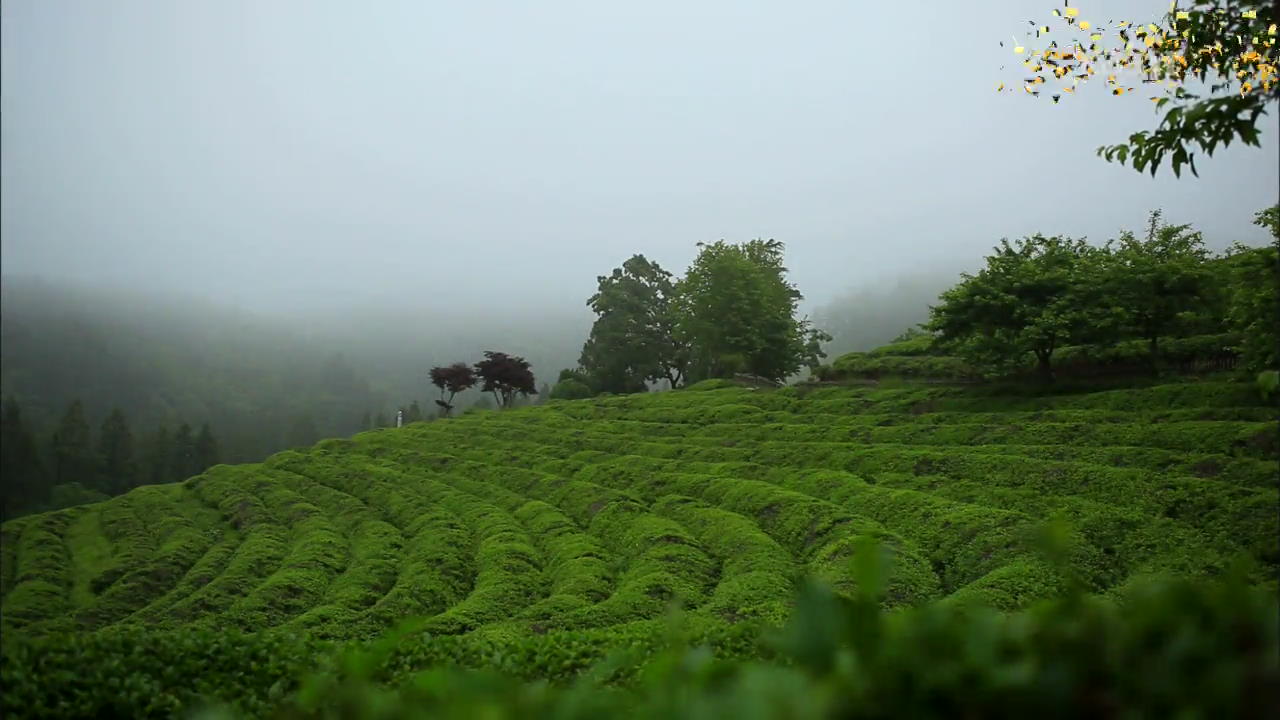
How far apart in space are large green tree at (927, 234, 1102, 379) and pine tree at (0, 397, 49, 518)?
148 feet

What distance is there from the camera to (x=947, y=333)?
21859 millimetres

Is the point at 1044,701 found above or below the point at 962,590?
above

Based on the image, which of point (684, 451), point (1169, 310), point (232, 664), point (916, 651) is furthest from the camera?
point (684, 451)

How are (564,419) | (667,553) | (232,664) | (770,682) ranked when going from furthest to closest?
(564,419), (667,553), (232,664), (770,682)

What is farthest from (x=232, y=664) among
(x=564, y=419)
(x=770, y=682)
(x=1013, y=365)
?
(x=564, y=419)

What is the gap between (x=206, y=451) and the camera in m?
51.3

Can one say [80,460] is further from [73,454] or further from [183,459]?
[183,459]

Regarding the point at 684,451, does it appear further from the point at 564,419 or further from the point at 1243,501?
the point at 1243,501

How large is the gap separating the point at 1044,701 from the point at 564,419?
28.6 m

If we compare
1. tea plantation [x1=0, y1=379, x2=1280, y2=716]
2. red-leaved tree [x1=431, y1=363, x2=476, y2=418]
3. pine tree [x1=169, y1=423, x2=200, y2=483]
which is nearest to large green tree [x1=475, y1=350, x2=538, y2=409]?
red-leaved tree [x1=431, y1=363, x2=476, y2=418]

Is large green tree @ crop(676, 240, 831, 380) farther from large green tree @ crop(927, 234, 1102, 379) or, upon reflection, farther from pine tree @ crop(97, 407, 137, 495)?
pine tree @ crop(97, 407, 137, 495)

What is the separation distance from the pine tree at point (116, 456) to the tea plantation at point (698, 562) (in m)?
25.7

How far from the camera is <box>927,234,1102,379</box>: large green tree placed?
64.7 feet

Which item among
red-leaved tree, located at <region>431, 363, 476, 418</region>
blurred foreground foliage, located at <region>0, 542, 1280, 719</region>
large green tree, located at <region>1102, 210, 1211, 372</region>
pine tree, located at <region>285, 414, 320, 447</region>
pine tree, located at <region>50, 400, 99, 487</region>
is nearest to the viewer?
blurred foreground foliage, located at <region>0, 542, 1280, 719</region>
